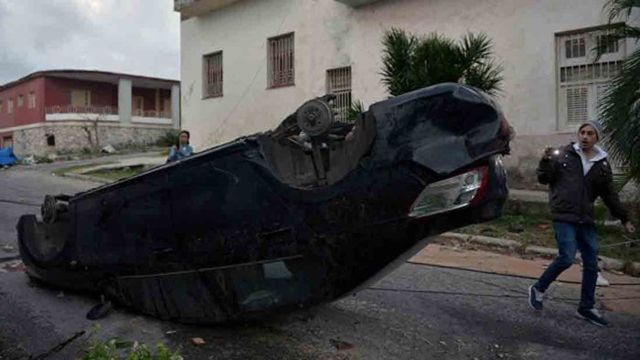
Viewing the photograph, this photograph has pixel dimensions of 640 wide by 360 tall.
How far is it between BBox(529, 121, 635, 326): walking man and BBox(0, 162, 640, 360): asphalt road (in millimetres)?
350

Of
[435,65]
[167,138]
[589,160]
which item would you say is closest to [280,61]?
[435,65]

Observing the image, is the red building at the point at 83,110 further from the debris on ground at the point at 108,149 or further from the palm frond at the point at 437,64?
the palm frond at the point at 437,64

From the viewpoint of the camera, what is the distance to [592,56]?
10359mm

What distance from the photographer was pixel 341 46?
14266 mm

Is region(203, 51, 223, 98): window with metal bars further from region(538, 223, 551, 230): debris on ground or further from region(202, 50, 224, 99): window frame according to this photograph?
region(538, 223, 551, 230): debris on ground

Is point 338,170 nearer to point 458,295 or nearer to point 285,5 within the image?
point 458,295

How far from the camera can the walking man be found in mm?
Result: 4422

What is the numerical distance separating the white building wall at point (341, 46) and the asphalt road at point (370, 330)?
6.95 metres

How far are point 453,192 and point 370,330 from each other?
151 cm

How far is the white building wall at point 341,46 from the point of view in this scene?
35.5ft

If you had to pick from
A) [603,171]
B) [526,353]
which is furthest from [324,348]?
[603,171]

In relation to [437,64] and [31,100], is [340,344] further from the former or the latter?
[31,100]

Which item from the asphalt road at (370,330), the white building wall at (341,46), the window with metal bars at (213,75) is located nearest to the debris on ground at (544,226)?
the white building wall at (341,46)

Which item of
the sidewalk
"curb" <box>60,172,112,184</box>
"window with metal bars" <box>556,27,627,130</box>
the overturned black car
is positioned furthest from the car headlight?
"curb" <box>60,172,112,184</box>
